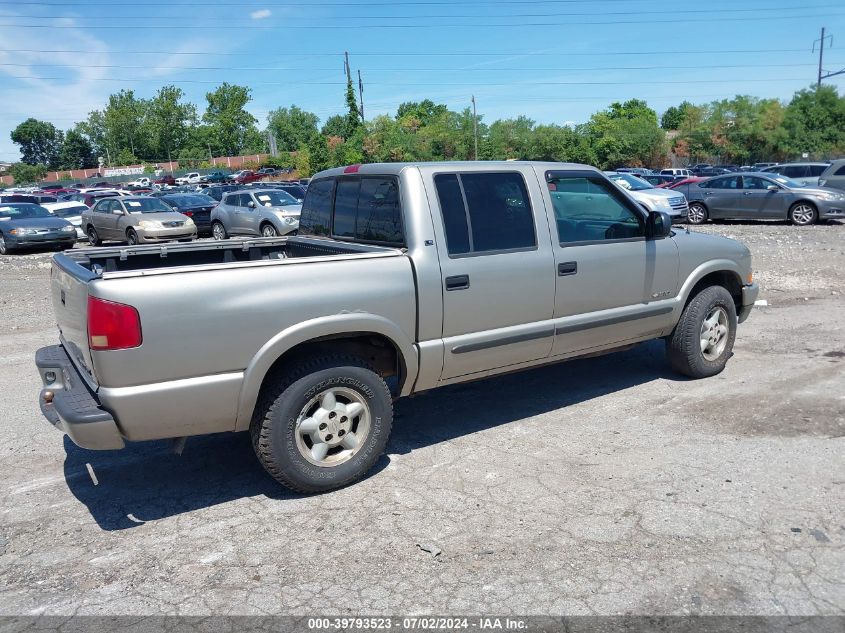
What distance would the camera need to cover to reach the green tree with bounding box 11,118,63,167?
12925 cm

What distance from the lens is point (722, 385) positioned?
20.5 ft

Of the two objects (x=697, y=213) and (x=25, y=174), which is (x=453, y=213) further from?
(x=25, y=174)

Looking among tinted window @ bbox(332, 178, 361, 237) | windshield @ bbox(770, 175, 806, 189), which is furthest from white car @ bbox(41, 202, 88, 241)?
windshield @ bbox(770, 175, 806, 189)

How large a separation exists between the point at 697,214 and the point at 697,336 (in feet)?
55.5

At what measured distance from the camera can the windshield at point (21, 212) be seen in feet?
67.9

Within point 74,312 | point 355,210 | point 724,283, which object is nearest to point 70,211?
point 355,210

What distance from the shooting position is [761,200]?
2027cm

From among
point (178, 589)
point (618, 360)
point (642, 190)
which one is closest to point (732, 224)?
point (642, 190)

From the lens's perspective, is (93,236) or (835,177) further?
(93,236)

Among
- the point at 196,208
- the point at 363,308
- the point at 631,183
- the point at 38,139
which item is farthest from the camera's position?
the point at 38,139

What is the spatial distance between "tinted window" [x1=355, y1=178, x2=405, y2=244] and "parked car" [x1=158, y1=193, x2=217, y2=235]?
1836 centimetres

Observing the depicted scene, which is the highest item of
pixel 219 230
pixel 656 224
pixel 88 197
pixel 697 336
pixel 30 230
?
pixel 88 197

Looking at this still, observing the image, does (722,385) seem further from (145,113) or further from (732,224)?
(145,113)

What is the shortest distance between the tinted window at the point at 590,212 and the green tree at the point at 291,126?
10615 centimetres
